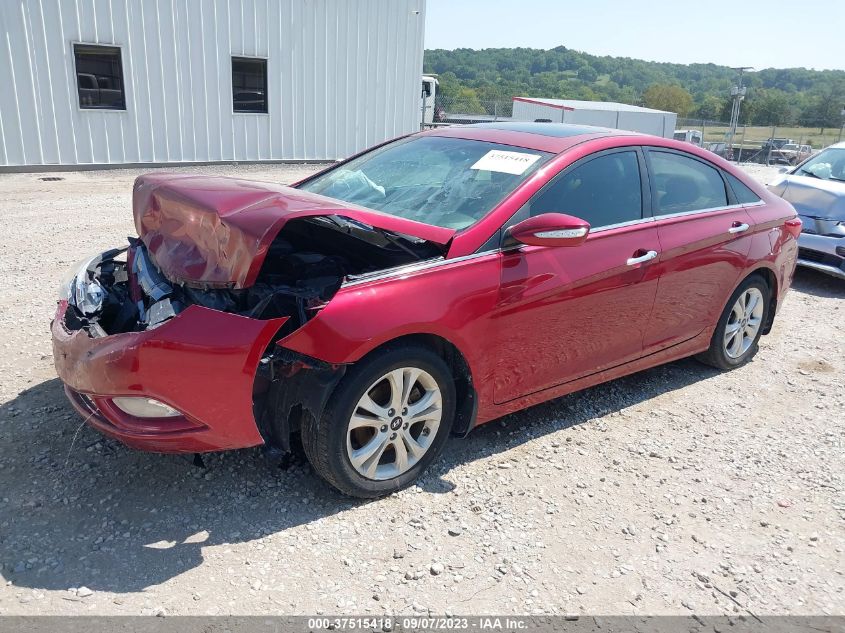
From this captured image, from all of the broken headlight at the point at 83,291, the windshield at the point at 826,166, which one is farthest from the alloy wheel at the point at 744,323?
the windshield at the point at 826,166

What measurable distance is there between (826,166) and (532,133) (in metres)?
6.20

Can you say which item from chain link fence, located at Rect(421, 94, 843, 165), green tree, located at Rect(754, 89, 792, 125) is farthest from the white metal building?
green tree, located at Rect(754, 89, 792, 125)

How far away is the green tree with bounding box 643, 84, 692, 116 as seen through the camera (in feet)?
184

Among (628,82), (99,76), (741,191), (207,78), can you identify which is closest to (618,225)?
(741,191)

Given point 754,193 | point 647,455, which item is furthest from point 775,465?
point 754,193

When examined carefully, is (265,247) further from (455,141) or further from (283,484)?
(455,141)

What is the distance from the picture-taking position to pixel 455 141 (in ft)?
13.6

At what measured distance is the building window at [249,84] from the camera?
1523cm

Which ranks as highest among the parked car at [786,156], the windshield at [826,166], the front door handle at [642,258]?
the windshield at [826,166]

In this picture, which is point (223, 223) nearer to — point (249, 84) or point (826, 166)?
point (826, 166)

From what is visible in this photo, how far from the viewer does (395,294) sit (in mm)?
2982

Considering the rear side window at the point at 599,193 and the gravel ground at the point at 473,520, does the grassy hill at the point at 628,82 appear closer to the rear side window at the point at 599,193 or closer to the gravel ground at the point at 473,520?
the rear side window at the point at 599,193

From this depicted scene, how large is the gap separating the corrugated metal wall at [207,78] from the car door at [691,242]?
40.8 ft

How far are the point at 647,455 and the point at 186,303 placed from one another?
101 inches
